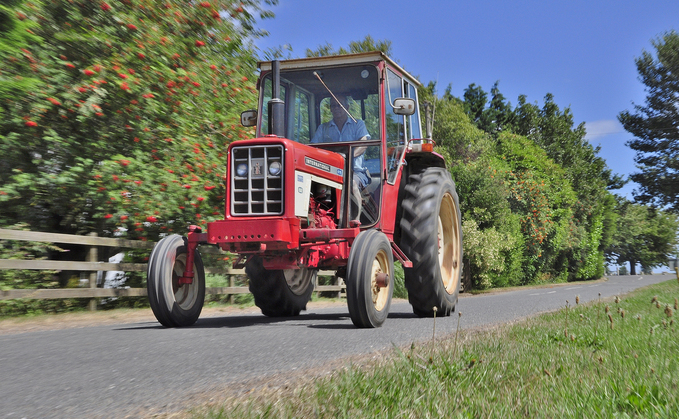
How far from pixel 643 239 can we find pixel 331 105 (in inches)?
3525

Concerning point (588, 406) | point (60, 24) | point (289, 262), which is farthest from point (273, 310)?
point (588, 406)

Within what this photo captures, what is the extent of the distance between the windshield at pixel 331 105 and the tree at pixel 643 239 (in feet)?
275

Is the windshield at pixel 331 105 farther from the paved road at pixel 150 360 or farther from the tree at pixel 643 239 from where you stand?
the tree at pixel 643 239

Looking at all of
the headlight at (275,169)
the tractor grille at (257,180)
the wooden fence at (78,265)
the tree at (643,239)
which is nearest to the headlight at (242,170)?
the tractor grille at (257,180)

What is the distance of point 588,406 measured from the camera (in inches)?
96.8

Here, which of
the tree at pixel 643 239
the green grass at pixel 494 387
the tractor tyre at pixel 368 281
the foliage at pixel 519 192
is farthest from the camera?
the tree at pixel 643 239

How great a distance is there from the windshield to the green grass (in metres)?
3.54

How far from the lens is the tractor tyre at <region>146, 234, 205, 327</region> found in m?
5.83

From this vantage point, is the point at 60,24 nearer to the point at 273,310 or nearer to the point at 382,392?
the point at 273,310

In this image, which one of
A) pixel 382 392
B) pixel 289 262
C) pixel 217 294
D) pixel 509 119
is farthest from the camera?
pixel 509 119

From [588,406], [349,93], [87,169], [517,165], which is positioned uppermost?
[517,165]

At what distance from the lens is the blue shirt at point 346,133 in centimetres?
700

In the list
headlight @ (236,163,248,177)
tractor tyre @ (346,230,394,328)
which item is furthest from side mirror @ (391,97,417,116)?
headlight @ (236,163,248,177)

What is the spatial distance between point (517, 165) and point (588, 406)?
108 ft
